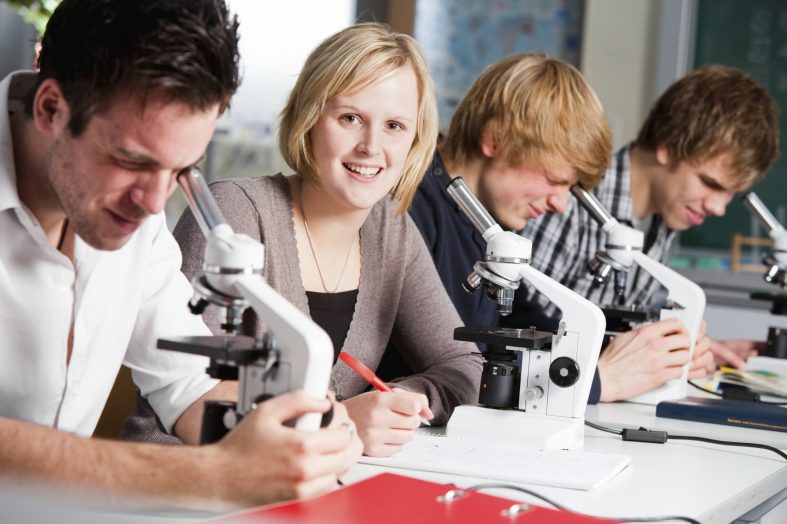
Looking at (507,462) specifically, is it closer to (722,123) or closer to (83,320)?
(83,320)

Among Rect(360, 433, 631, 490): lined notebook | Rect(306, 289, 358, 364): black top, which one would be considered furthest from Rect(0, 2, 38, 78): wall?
Rect(360, 433, 631, 490): lined notebook

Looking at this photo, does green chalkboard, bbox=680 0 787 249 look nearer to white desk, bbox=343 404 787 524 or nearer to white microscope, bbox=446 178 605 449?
white desk, bbox=343 404 787 524

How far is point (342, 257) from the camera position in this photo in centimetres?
209

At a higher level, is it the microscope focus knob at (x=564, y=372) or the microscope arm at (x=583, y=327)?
the microscope arm at (x=583, y=327)

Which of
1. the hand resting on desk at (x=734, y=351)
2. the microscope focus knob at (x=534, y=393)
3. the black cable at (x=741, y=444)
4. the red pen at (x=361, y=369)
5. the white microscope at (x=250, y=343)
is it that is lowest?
the hand resting on desk at (x=734, y=351)

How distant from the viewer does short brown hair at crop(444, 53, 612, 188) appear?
8.08 ft

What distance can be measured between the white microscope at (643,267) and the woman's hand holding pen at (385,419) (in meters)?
0.80

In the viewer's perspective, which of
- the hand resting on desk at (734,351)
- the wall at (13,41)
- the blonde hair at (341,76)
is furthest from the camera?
the wall at (13,41)

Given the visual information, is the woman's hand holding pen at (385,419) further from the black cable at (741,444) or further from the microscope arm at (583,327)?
the black cable at (741,444)

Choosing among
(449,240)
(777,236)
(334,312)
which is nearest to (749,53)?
(777,236)

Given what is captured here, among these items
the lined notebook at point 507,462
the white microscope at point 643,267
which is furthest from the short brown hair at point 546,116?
the lined notebook at point 507,462

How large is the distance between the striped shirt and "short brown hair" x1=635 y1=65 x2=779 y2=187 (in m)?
0.19

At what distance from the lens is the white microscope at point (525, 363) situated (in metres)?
1.76

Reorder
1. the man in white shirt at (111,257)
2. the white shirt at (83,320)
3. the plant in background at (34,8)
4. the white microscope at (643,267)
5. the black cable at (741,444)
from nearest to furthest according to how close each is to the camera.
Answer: the man in white shirt at (111,257) < the white shirt at (83,320) < the black cable at (741,444) < the white microscope at (643,267) < the plant in background at (34,8)
